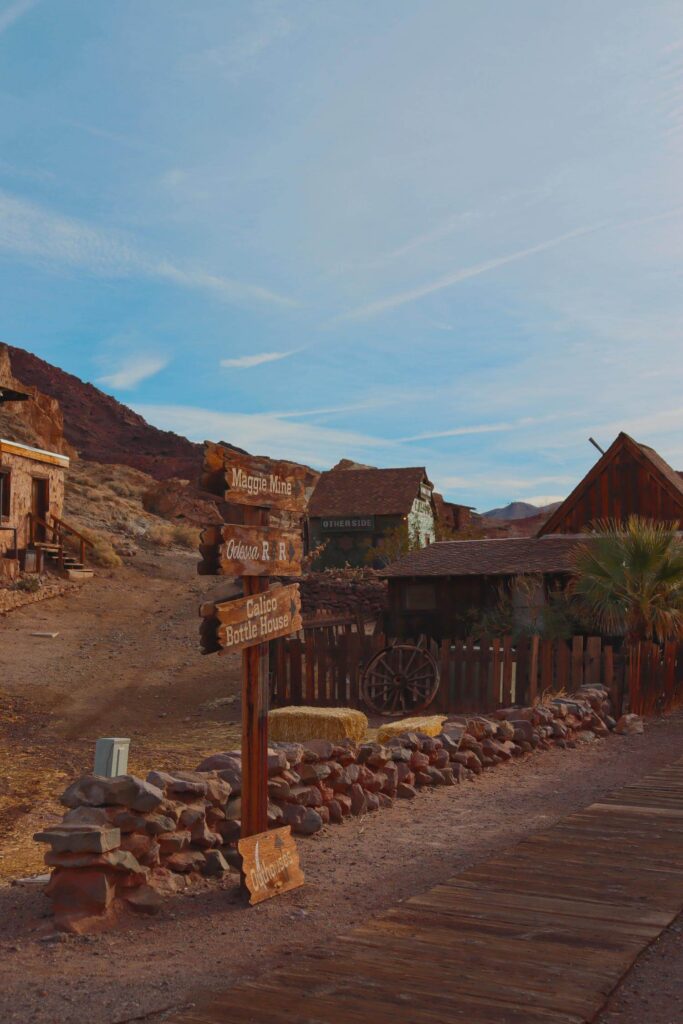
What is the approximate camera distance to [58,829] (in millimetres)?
5770

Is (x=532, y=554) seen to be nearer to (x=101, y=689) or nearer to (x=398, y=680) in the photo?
(x=398, y=680)

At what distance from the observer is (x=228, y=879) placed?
6.70 m

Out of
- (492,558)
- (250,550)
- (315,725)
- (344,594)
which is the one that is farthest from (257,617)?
(344,594)

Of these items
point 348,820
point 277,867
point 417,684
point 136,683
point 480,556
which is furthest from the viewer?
point 480,556

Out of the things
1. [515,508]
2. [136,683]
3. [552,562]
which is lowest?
[136,683]

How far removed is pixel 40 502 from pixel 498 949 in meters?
31.4

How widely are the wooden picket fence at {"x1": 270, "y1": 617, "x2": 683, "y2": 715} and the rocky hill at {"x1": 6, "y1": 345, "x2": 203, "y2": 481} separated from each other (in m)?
62.6

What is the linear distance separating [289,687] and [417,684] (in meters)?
2.52

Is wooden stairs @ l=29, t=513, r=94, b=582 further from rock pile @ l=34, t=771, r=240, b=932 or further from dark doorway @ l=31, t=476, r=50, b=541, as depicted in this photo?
rock pile @ l=34, t=771, r=240, b=932

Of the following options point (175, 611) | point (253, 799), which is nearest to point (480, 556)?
point (175, 611)

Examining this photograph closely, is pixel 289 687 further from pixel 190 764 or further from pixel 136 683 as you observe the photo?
pixel 190 764

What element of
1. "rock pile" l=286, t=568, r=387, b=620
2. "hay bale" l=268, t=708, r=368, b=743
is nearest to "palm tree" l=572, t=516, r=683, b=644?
"hay bale" l=268, t=708, r=368, b=743

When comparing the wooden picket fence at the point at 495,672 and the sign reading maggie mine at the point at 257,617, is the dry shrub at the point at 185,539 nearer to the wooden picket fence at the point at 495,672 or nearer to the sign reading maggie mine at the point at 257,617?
the wooden picket fence at the point at 495,672

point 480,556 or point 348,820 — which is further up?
point 480,556
